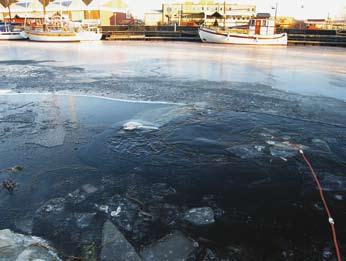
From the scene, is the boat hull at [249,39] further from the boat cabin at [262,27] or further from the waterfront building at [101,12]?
the waterfront building at [101,12]

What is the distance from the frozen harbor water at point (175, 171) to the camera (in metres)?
3.04

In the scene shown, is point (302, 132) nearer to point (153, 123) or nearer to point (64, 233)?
point (153, 123)

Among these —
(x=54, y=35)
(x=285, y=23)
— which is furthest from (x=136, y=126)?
(x=285, y=23)

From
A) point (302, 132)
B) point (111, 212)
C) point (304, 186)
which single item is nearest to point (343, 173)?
point (304, 186)

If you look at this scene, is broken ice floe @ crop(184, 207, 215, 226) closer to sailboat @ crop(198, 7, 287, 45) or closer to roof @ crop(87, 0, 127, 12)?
sailboat @ crop(198, 7, 287, 45)

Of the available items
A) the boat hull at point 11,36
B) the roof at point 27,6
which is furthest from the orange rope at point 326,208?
the roof at point 27,6

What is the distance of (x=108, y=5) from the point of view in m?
55.5

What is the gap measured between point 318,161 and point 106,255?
3.15 meters

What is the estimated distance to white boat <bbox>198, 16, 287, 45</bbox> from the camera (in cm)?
3033

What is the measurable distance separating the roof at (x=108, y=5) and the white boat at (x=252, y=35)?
83.3 feet

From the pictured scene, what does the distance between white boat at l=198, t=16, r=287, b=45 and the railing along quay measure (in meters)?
2.34

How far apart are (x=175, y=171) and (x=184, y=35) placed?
1291 inches

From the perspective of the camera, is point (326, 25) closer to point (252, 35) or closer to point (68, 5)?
point (252, 35)

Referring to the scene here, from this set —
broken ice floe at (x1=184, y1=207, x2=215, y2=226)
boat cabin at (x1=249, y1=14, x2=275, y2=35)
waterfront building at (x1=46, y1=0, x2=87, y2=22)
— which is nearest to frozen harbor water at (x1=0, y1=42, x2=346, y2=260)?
broken ice floe at (x1=184, y1=207, x2=215, y2=226)
